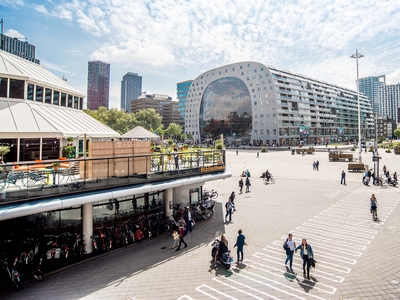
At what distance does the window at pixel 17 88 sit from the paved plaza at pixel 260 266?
14.5 meters

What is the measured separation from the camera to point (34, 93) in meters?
19.9

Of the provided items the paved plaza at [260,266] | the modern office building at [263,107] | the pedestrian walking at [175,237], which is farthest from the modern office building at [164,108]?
the pedestrian walking at [175,237]

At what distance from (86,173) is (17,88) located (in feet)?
42.2

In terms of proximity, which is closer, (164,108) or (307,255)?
(307,255)

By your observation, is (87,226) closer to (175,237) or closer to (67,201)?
(67,201)

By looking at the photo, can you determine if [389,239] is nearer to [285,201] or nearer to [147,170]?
[285,201]

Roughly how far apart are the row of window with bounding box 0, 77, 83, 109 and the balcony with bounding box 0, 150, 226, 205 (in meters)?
11.9

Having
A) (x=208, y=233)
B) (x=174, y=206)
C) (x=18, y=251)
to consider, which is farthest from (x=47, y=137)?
(x=208, y=233)

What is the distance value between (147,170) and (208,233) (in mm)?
5257

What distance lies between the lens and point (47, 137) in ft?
55.3

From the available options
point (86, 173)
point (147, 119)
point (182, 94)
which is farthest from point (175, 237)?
point (182, 94)

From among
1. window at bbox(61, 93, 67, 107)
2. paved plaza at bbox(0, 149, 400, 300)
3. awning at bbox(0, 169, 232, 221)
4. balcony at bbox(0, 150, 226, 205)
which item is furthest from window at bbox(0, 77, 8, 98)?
paved plaza at bbox(0, 149, 400, 300)

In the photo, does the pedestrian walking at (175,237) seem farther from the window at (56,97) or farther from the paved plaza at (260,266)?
the window at (56,97)

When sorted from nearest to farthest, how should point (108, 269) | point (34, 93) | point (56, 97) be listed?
point (108, 269), point (34, 93), point (56, 97)
